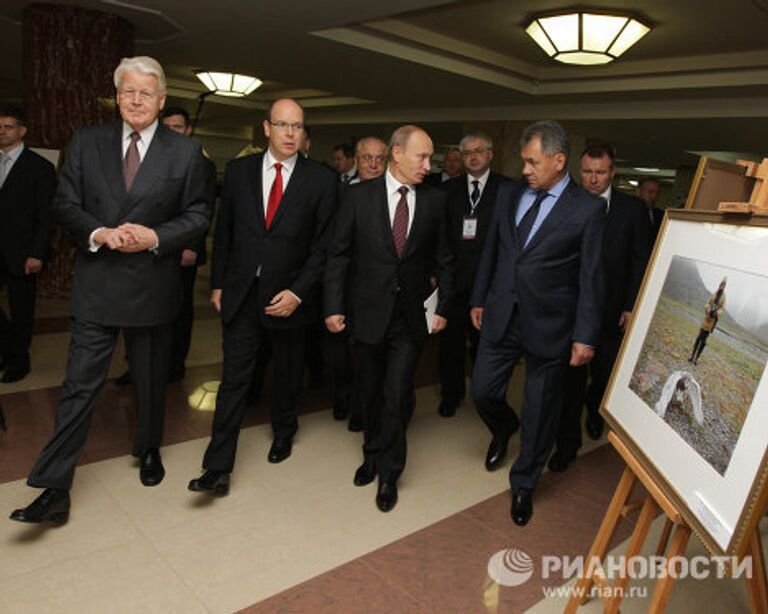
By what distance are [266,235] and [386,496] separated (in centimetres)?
126

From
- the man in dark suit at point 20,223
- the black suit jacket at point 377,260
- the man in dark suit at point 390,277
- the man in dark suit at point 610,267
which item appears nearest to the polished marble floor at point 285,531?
the man in dark suit at point 610,267

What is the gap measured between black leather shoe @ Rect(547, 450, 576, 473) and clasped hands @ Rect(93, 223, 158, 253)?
2296mm

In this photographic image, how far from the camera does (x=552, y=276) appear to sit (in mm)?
2621

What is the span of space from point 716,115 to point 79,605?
27.3 ft

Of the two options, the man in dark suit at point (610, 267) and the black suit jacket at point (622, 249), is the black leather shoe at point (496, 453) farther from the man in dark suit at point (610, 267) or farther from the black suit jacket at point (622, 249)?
the black suit jacket at point (622, 249)

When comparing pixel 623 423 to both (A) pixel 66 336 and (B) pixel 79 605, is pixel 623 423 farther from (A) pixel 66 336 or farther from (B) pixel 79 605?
(A) pixel 66 336

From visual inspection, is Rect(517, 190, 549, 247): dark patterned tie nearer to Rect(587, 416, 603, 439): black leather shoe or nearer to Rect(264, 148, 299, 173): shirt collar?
Rect(264, 148, 299, 173): shirt collar

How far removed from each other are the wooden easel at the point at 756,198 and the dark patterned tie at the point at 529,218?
932 mm

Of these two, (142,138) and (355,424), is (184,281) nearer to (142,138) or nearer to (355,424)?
(355,424)

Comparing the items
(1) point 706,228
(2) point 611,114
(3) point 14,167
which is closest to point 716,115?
(2) point 611,114

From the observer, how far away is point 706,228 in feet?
5.36

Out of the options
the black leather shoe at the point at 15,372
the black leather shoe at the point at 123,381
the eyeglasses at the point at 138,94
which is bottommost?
the black leather shoe at the point at 15,372

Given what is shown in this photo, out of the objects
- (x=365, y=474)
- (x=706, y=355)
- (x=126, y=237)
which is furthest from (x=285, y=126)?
(x=706, y=355)

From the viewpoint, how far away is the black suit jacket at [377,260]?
2.67 m
